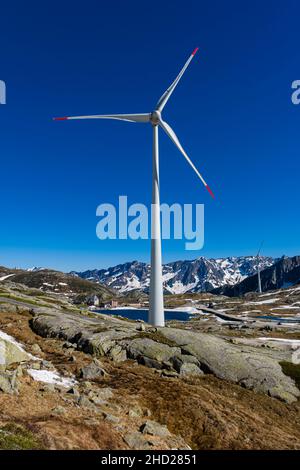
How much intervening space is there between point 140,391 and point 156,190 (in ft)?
119

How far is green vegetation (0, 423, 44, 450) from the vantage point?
1407cm

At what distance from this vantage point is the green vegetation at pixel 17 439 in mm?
14066

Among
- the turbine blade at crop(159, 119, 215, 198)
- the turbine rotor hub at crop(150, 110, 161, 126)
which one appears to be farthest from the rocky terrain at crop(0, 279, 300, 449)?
the turbine rotor hub at crop(150, 110, 161, 126)

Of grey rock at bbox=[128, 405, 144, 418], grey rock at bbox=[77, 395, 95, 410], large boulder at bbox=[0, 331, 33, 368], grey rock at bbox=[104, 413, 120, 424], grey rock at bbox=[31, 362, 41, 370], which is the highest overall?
large boulder at bbox=[0, 331, 33, 368]

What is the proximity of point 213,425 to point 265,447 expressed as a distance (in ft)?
10.4

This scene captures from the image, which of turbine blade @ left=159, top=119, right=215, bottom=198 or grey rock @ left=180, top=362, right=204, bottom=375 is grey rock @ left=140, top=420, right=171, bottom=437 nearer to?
grey rock @ left=180, top=362, right=204, bottom=375

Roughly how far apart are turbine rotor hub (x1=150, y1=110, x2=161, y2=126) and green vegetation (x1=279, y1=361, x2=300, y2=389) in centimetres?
4524

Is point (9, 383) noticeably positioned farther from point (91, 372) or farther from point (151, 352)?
point (151, 352)

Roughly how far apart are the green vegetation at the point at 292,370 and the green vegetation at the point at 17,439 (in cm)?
2467

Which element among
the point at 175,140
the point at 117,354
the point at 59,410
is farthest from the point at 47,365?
the point at 175,140

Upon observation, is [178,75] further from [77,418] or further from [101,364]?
[77,418]

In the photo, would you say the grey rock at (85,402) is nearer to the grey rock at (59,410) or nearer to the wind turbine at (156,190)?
the grey rock at (59,410)

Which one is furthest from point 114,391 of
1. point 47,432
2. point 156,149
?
point 156,149

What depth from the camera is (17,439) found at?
14.8 m
